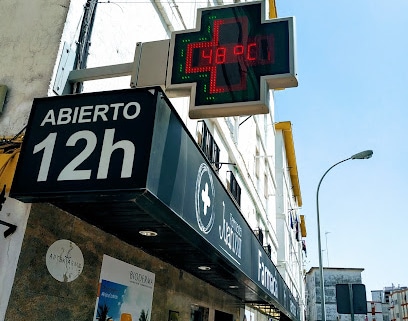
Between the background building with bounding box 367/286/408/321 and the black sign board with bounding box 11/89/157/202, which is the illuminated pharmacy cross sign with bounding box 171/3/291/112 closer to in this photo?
the black sign board with bounding box 11/89/157/202

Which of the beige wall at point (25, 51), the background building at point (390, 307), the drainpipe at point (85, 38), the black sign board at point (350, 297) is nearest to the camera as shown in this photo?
the beige wall at point (25, 51)

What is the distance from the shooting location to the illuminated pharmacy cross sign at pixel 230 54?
4477mm

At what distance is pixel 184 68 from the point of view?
4715 millimetres

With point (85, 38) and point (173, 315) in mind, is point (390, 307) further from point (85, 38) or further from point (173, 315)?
point (85, 38)

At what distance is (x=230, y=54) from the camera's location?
15.4 ft

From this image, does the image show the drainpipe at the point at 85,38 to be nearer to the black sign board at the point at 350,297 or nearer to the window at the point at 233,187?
the black sign board at the point at 350,297

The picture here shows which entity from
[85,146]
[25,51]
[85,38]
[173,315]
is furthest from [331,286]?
[85,146]

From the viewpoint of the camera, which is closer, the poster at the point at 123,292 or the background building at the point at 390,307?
the poster at the point at 123,292

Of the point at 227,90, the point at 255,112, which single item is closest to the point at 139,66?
the point at 227,90

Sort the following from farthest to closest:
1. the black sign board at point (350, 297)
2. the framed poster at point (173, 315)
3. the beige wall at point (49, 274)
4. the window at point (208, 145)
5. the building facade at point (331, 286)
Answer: the building facade at point (331, 286), the window at point (208, 145), the black sign board at point (350, 297), the framed poster at point (173, 315), the beige wall at point (49, 274)

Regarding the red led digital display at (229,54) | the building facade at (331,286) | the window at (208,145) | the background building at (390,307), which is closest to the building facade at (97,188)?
the red led digital display at (229,54)

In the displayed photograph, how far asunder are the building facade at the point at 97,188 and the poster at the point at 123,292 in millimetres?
22

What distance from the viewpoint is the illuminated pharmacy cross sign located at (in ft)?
14.7

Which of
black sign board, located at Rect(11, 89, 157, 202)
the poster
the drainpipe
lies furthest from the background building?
black sign board, located at Rect(11, 89, 157, 202)
